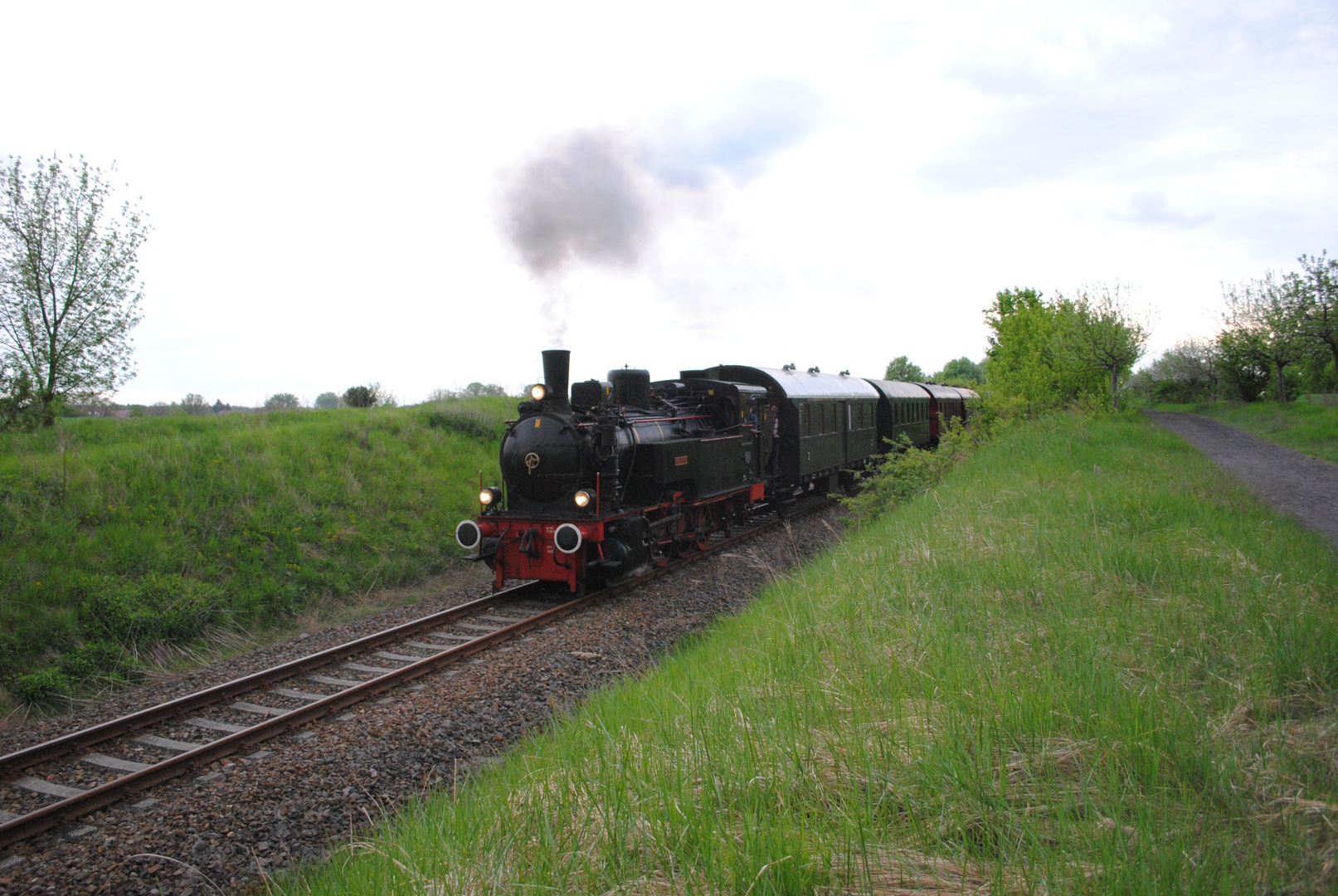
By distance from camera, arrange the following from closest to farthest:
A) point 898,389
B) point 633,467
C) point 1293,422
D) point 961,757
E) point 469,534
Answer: point 961,757, point 469,534, point 633,467, point 898,389, point 1293,422

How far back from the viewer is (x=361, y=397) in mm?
20641

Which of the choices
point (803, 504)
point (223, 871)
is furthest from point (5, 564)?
point (803, 504)

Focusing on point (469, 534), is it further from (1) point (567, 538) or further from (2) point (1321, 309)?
(2) point (1321, 309)

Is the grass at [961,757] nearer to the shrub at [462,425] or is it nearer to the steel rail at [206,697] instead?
the steel rail at [206,697]

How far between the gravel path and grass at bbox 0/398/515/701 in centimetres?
150

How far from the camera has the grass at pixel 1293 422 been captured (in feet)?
63.3

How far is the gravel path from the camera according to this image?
12.6 ft

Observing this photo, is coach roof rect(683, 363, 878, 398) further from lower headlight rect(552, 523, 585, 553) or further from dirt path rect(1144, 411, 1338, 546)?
dirt path rect(1144, 411, 1338, 546)

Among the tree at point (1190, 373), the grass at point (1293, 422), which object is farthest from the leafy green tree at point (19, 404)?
the tree at point (1190, 373)

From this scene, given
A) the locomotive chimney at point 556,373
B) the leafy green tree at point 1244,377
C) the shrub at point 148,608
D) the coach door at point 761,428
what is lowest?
the shrub at point 148,608

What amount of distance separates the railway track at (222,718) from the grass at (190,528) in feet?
7.17

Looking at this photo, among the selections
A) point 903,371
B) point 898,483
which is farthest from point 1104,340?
point 903,371

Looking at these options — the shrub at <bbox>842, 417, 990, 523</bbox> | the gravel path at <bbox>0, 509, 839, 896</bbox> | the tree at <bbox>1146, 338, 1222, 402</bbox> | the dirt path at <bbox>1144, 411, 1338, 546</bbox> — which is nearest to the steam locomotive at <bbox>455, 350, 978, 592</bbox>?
the gravel path at <bbox>0, 509, 839, 896</bbox>

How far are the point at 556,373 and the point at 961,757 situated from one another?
24.7 feet
